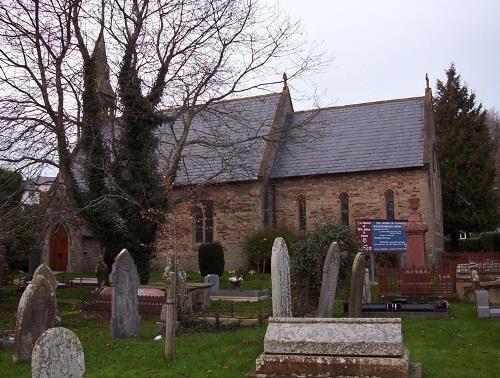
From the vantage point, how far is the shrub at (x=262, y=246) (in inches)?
1027

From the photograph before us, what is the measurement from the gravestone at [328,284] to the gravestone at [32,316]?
17.0 ft

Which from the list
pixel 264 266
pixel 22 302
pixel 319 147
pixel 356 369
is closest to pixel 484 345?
pixel 356 369

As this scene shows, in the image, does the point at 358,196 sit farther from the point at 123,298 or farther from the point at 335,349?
the point at 335,349

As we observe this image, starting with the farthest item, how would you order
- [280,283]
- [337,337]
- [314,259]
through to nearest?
[314,259]
[280,283]
[337,337]

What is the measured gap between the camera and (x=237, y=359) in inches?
344

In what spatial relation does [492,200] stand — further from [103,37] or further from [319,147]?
[103,37]

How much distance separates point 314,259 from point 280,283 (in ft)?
15.3

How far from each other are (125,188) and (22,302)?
9020mm

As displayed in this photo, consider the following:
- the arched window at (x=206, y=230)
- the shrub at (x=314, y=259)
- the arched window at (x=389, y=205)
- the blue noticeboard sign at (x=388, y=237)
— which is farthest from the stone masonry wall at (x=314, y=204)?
the shrub at (x=314, y=259)

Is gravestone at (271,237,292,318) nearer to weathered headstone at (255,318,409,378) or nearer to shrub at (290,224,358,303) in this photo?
weathered headstone at (255,318,409,378)

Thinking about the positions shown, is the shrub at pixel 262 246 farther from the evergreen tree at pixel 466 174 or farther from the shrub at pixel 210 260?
the evergreen tree at pixel 466 174

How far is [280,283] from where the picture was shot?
9.82 metres

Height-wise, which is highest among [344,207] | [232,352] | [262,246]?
[344,207]

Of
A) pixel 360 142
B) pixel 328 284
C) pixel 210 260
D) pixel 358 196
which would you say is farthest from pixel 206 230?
pixel 328 284
